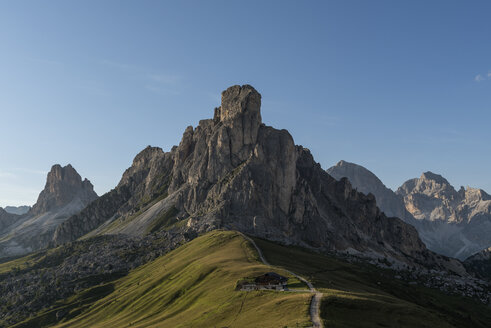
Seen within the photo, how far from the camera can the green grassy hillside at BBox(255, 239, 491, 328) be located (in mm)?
73500

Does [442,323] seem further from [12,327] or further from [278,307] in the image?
[12,327]

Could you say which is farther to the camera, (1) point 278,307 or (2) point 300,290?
(2) point 300,290

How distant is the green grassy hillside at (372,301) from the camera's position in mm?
73500

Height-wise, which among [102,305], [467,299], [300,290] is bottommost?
[467,299]

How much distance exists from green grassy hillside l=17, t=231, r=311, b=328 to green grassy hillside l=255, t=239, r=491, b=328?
740 centimetres

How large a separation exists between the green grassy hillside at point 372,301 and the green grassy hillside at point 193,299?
7.40m

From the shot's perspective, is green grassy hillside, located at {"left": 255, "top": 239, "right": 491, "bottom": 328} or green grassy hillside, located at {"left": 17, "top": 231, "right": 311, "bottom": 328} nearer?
green grassy hillside, located at {"left": 255, "top": 239, "right": 491, "bottom": 328}

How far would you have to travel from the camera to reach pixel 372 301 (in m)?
81.1

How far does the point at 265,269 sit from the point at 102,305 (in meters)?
85.3

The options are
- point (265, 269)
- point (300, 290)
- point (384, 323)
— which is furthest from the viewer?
point (265, 269)

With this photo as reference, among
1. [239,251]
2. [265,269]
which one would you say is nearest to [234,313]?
[265,269]

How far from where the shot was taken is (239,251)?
557 feet

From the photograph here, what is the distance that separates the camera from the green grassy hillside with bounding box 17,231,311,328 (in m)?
79.2

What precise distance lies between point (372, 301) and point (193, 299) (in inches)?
2305
